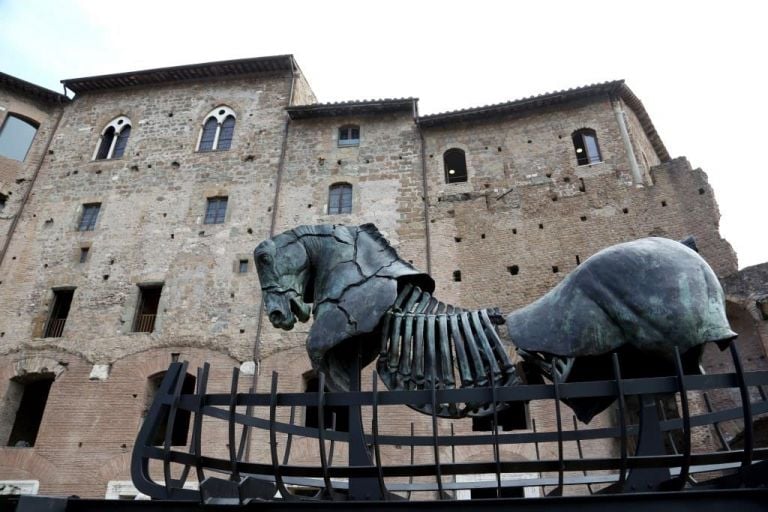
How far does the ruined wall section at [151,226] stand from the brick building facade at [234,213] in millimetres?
58

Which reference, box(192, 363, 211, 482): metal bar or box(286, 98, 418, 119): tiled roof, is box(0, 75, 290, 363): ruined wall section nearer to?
box(286, 98, 418, 119): tiled roof

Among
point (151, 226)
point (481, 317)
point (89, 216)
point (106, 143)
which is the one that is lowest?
point (481, 317)

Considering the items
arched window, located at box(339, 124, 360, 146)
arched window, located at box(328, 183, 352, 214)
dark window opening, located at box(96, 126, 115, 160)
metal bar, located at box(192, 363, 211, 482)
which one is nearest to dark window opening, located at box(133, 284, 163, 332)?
arched window, located at box(328, 183, 352, 214)

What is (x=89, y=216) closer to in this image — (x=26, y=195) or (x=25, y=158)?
(x=26, y=195)

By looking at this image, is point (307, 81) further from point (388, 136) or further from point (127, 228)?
point (127, 228)

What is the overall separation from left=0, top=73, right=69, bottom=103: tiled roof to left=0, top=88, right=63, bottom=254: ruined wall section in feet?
0.54

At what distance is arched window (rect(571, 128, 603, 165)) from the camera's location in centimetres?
1518

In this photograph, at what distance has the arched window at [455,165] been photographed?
53.4ft

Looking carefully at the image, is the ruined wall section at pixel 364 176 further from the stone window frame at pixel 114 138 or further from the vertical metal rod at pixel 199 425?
the vertical metal rod at pixel 199 425

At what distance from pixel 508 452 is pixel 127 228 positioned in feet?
41.4

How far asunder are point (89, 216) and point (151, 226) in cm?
246

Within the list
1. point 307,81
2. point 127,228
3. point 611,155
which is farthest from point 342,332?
point 307,81

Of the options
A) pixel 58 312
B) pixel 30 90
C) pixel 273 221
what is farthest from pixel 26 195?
pixel 273 221

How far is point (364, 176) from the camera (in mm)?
16031
